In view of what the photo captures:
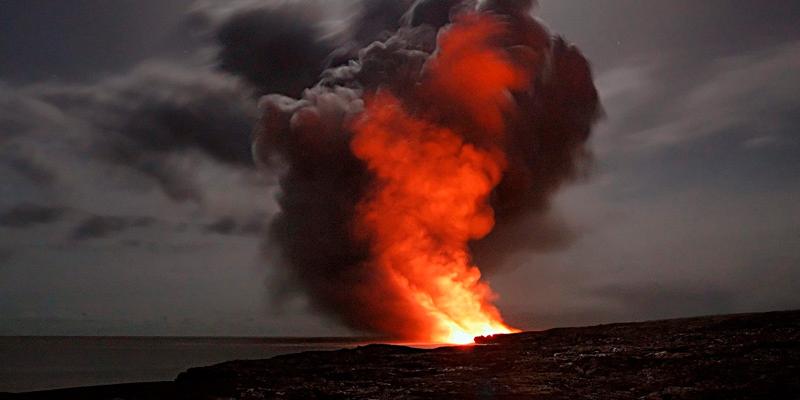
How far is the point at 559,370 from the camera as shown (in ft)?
123

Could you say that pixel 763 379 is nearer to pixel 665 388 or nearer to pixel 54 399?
pixel 665 388

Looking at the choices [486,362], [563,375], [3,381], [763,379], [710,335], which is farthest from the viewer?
[3,381]

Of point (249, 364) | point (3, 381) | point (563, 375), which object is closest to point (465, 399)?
point (563, 375)

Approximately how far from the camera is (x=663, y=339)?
133 feet

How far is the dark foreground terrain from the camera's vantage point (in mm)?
30281

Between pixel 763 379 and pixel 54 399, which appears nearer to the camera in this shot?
pixel 763 379

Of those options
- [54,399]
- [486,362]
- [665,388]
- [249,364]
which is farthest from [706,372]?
[54,399]

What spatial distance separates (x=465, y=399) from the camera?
102ft

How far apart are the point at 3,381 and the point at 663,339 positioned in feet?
289

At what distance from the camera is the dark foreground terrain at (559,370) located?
30.3 metres

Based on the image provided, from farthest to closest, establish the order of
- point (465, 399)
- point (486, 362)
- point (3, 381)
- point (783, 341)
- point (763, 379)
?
point (3, 381)
point (486, 362)
point (783, 341)
point (465, 399)
point (763, 379)

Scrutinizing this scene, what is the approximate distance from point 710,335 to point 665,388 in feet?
34.9

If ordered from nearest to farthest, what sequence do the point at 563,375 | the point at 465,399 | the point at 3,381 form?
the point at 465,399
the point at 563,375
the point at 3,381

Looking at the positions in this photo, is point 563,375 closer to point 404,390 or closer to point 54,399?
point 404,390
